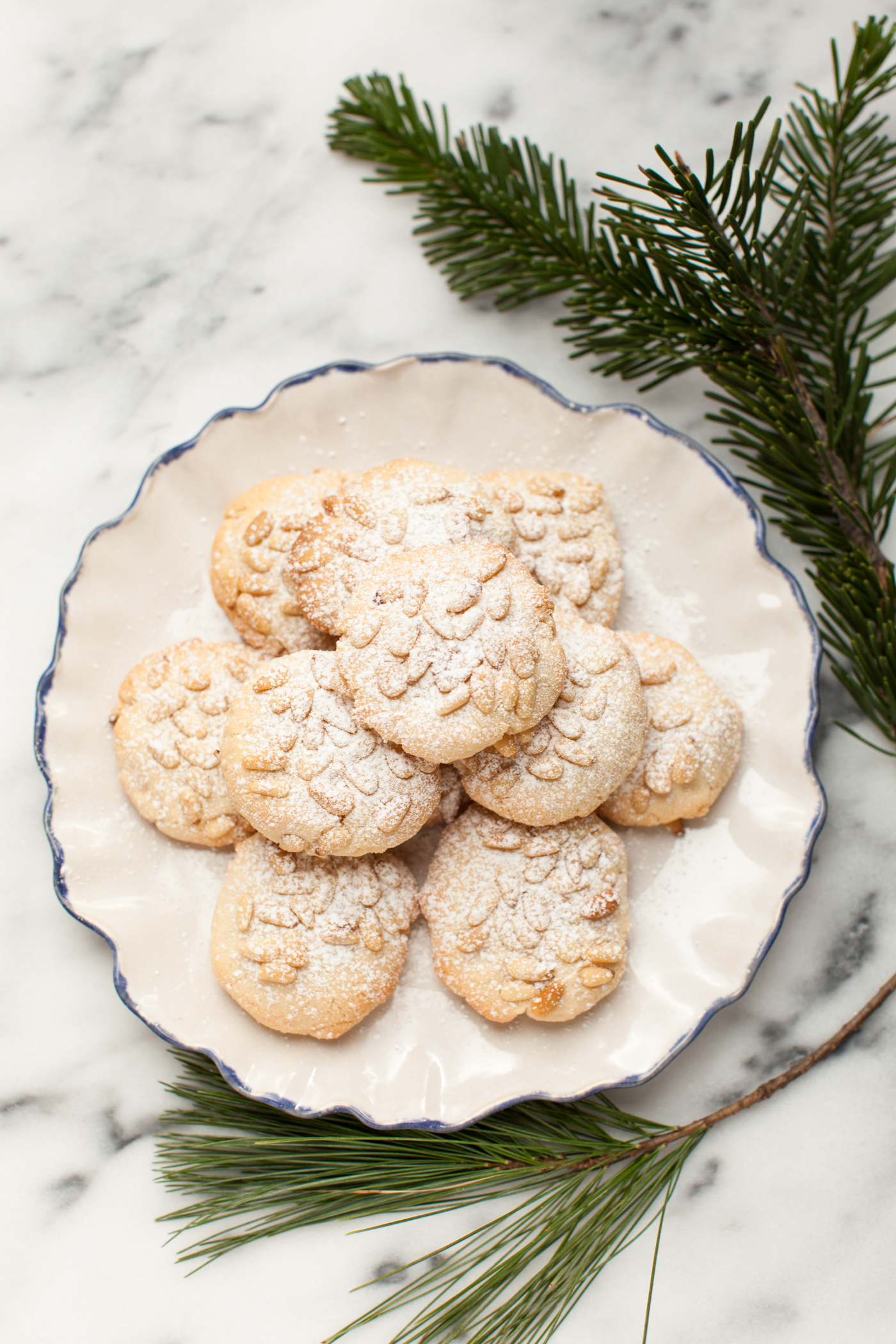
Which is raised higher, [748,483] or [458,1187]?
[748,483]

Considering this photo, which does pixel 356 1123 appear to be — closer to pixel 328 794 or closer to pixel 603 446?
pixel 328 794

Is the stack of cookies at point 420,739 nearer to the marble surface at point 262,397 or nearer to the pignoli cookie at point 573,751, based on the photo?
the pignoli cookie at point 573,751

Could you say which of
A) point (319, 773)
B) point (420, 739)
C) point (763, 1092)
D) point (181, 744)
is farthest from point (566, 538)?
point (763, 1092)

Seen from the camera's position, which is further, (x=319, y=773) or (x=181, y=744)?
(x=181, y=744)

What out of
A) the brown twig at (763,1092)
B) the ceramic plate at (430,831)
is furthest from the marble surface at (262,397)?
the ceramic plate at (430,831)

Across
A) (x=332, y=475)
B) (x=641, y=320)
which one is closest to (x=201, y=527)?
(x=332, y=475)

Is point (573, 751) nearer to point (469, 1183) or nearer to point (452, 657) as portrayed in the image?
point (452, 657)
